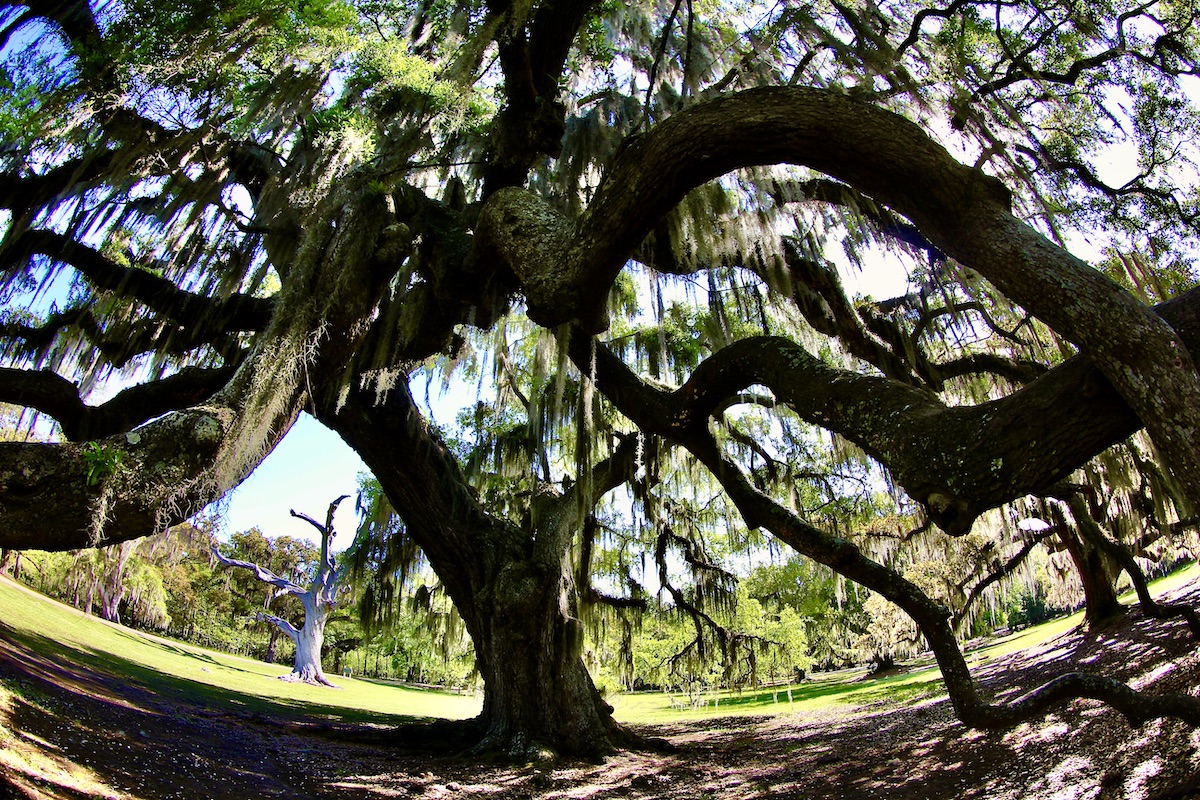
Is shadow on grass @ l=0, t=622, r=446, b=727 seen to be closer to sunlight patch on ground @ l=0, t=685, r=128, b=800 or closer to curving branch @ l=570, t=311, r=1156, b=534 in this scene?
sunlight patch on ground @ l=0, t=685, r=128, b=800

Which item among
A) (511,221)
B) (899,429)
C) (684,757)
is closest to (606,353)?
(511,221)

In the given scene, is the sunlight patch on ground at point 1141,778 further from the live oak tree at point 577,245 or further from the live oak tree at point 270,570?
the live oak tree at point 270,570

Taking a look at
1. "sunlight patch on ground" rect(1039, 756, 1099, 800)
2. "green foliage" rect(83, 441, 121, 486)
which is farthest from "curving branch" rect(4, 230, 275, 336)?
"sunlight patch on ground" rect(1039, 756, 1099, 800)

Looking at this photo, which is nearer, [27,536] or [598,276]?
[27,536]

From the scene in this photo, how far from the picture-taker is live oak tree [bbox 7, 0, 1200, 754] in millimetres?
2650

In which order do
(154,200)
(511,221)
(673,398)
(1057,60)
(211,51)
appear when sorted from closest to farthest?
(511,221), (211,51), (673,398), (154,200), (1057,60)

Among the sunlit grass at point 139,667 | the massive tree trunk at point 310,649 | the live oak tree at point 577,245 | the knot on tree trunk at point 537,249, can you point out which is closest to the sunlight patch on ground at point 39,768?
the live oak tree at point 577,245

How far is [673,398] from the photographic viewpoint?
185 inches

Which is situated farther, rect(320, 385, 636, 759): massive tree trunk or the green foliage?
rect(320, 385, 636, 759): massive tree trunk

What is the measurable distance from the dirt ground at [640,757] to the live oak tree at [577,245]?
2.68ft

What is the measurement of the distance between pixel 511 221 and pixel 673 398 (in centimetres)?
169

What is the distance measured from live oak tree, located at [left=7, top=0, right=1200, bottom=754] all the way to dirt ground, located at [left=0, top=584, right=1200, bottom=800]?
0.82 metres

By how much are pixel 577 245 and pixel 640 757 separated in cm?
551

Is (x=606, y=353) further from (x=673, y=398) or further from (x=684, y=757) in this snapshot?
(x=684, y=757)
